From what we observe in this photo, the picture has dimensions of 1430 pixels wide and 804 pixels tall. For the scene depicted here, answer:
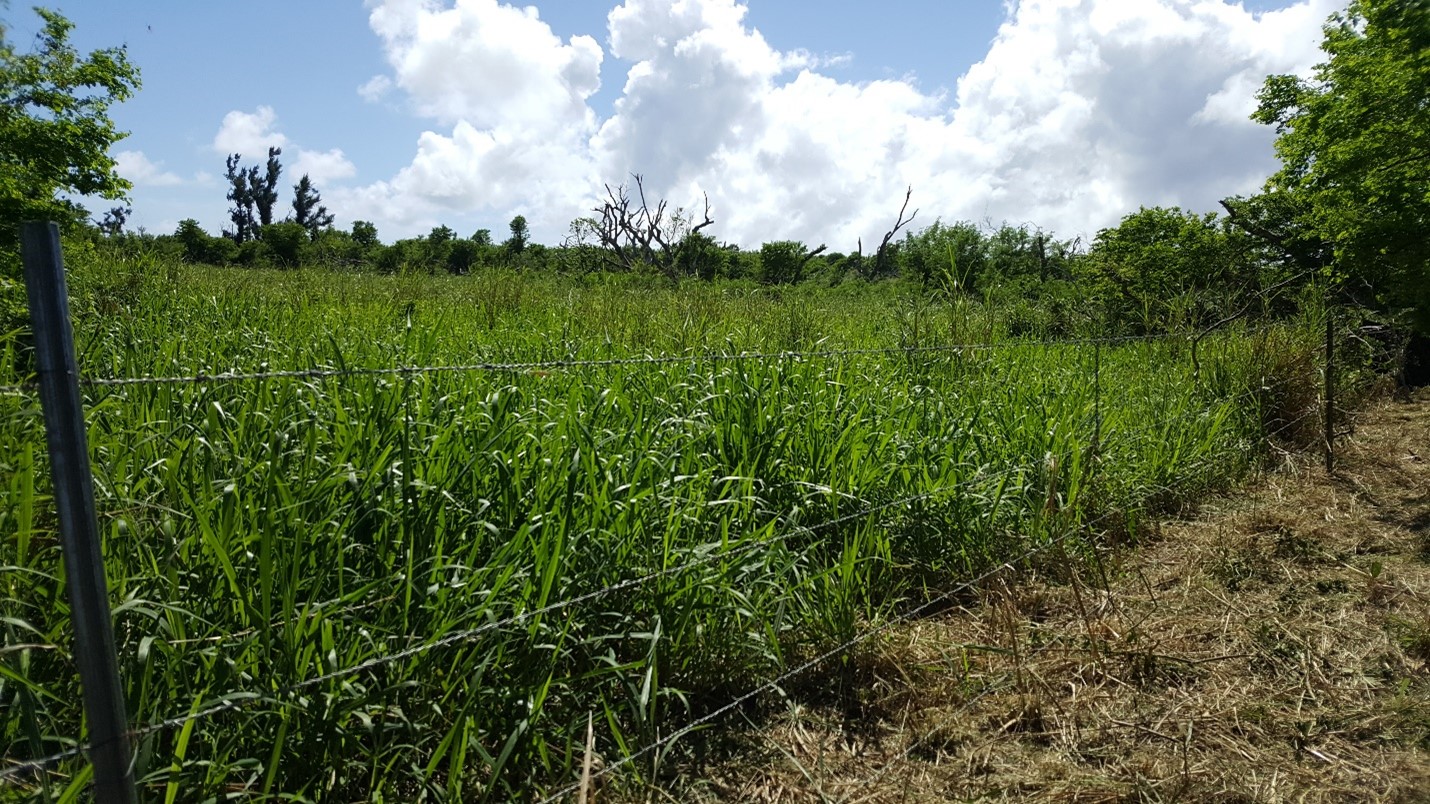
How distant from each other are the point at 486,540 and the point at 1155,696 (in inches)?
83.5

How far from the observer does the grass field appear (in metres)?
1.74

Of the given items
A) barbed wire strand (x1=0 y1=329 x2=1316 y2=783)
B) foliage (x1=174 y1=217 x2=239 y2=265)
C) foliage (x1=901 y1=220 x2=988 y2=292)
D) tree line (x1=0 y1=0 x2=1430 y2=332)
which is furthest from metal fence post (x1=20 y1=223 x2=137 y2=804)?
foliage (x1=174 y1=217 x2=239 y2=265)

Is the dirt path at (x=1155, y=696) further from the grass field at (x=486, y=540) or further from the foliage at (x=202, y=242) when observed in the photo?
the foliage at (x=202, y=242)

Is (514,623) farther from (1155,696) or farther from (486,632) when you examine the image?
(1155,696)

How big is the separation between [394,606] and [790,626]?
1.20m

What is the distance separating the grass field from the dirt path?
0.22 m

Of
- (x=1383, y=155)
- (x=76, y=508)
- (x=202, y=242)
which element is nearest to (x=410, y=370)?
(x=76, y=508)

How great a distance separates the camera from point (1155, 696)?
8.50 ft

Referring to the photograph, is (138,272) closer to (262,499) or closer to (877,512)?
(262,499)

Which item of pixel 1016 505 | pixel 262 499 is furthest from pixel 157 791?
pixel 1016 505

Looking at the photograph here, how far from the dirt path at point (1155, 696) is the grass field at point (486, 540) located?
0.22m

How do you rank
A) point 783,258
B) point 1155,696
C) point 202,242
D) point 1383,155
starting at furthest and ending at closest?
point 202,242 → point 783,258 → point 1383,155 → point 1155,696

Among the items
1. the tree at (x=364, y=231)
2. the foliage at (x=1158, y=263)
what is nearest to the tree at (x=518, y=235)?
the tree at (x=364, y=231)

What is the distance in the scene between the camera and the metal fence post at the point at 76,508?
1094 mm
